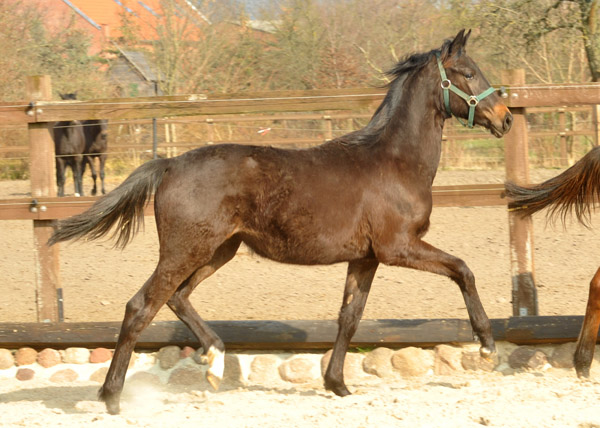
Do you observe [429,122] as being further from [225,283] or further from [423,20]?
[423,20]

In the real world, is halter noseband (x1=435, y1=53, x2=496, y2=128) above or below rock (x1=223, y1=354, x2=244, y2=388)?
above

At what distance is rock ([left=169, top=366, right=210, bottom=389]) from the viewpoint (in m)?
4.81

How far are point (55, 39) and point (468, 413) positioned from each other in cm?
2268

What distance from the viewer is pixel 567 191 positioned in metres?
4.64

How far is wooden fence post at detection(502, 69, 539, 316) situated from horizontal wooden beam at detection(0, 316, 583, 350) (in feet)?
0.56

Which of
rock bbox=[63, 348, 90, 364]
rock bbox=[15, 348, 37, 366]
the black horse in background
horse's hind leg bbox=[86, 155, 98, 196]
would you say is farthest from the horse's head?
horse's hind leg bbox=[86, 155, 98, 196]

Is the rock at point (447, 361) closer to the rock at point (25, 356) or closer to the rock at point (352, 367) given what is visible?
the rock at point (352, 367)

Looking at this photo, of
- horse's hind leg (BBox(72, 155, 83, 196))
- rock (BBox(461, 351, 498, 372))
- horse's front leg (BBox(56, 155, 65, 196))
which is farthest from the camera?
horse's front leg (BBox(56, 155, 65, 196))

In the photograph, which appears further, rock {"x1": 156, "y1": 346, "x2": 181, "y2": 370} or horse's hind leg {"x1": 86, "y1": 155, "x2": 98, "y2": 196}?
horse's hind leg {"x1": 86, "y1": 155, "x2": 98, "y2": 196}

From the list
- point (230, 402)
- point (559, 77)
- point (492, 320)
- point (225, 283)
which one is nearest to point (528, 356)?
point (492, 320)

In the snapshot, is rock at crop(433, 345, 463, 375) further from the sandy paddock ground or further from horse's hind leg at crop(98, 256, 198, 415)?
horse's hind leg at crop(98, 256, 198, 415)

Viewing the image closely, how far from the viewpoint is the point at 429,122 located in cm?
438

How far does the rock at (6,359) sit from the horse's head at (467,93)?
329cm

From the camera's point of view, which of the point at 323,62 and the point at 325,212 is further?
the point at 323,62
